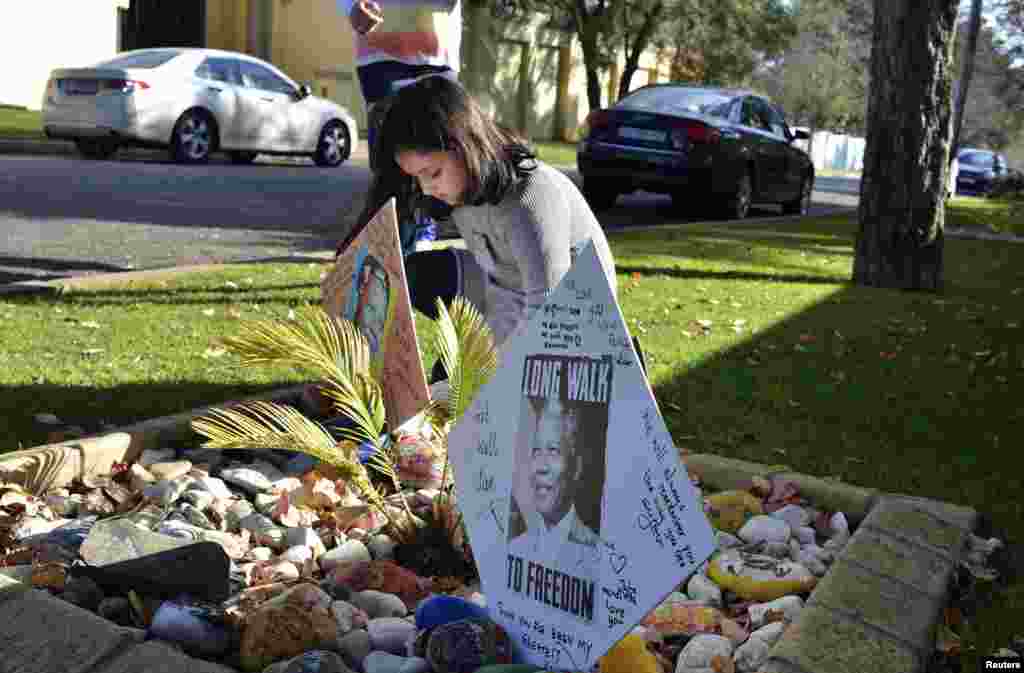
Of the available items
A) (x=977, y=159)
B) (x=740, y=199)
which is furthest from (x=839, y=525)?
(x=977, y=159)

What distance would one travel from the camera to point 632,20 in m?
35.1

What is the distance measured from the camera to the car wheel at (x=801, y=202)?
1669 cm

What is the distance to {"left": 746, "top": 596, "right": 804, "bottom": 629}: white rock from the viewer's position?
2785 mm

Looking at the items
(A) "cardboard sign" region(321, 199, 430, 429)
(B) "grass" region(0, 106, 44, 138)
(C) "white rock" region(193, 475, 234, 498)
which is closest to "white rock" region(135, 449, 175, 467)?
(C) "white rock" region(193, 475, 234, 498)

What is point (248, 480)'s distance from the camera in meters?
3.50

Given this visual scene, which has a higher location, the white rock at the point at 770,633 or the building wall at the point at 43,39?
the building wall at the point at 43,39

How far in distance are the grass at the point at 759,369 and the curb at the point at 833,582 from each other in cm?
20

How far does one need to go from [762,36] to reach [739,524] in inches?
1444

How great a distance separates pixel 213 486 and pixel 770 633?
1596 mm

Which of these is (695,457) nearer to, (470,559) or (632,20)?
(470,559)

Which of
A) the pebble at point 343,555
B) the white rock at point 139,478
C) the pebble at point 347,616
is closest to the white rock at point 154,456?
the white rock at point 139,478

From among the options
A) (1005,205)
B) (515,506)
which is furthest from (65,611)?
(1005,205)

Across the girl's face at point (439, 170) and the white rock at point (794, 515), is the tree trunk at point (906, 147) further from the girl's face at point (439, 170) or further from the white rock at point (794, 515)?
the girl's face at point (439, 170)

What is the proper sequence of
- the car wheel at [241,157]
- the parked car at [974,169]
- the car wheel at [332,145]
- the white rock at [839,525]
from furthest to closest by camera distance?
the parked car at [974,169] < the car wheel at [332,145] < the car wheel at [241,157] < the white rock at [839,525]
